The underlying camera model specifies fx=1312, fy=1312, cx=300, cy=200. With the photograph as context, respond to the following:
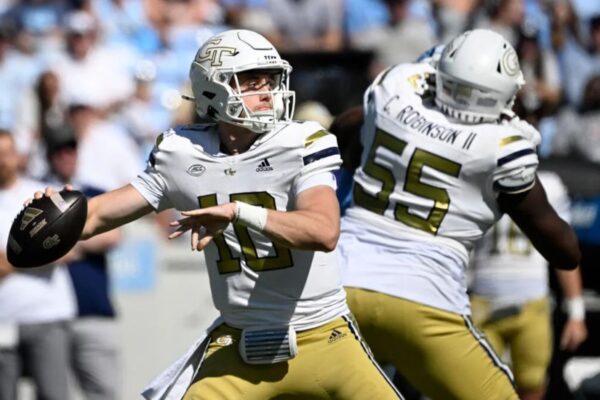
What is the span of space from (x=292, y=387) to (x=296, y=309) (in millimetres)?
272

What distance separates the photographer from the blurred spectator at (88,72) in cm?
1095

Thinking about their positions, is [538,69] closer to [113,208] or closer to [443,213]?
[443,213]

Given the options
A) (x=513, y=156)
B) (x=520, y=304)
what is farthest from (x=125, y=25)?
(x=513, y=156)

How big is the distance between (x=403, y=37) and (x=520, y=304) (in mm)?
4279

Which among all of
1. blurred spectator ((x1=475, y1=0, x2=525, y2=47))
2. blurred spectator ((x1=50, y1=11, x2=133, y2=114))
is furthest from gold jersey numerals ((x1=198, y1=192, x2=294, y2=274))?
blurred spectator ((x1=475, y1=0, x2=525, y2=47))

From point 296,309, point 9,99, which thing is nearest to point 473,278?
point 296,309

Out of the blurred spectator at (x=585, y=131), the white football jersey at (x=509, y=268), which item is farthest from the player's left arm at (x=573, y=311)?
the blurred spectator at (x=585, y=131)

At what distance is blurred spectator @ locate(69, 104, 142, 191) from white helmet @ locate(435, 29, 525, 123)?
16.6ft

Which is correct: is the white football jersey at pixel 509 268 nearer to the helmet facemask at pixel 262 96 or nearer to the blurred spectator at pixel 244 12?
the helmet facemask at pixel 262 96

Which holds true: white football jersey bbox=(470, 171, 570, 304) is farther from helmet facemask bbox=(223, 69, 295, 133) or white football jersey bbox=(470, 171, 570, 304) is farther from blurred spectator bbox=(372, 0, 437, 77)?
blurred spectator bbox=(372, 0, 437, 77)

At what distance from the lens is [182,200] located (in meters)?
4.61

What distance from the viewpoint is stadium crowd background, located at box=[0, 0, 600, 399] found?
30.5 ft

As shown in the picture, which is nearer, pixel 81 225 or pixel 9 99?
pixel 81 225

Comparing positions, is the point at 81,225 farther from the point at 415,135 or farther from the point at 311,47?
the point at 311,47
